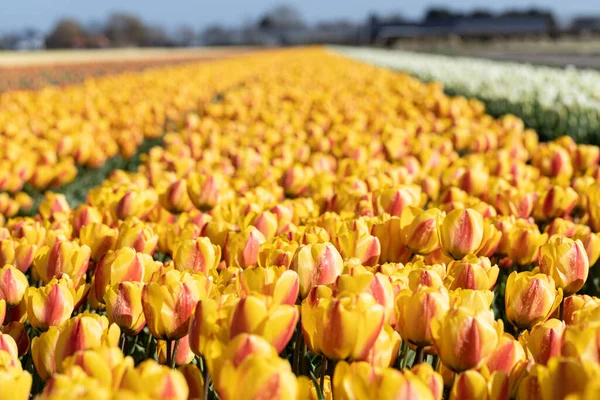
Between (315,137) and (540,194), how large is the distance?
2.49 meters

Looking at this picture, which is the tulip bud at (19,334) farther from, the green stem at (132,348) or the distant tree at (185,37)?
the distant tree at (185,37)

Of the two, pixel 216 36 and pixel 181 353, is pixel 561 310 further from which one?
pixel 216 36

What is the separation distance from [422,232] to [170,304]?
0.79m

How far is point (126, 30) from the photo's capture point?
118 m

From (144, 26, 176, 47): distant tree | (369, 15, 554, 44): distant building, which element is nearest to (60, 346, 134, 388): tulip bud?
(369, 15, 554, 44): distant building

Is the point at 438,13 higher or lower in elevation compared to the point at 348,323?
lower

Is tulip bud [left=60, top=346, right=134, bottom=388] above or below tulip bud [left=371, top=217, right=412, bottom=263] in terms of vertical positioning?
above

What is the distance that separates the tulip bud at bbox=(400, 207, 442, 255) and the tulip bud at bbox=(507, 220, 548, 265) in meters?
0.28

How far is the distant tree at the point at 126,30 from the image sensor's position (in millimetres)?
114438

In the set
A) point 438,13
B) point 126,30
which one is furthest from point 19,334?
point 126,30

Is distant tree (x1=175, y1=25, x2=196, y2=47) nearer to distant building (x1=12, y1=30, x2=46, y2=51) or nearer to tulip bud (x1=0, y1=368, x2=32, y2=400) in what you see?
distant building (x1=12, y1=30, x2=46, y2=51)

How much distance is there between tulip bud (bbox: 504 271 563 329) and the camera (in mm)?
1545

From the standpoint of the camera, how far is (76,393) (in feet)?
3.09

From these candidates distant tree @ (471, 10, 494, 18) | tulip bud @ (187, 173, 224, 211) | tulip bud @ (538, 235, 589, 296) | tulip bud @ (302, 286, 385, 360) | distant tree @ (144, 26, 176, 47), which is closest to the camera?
tulip bud @ (302, 286, 385, 360)
